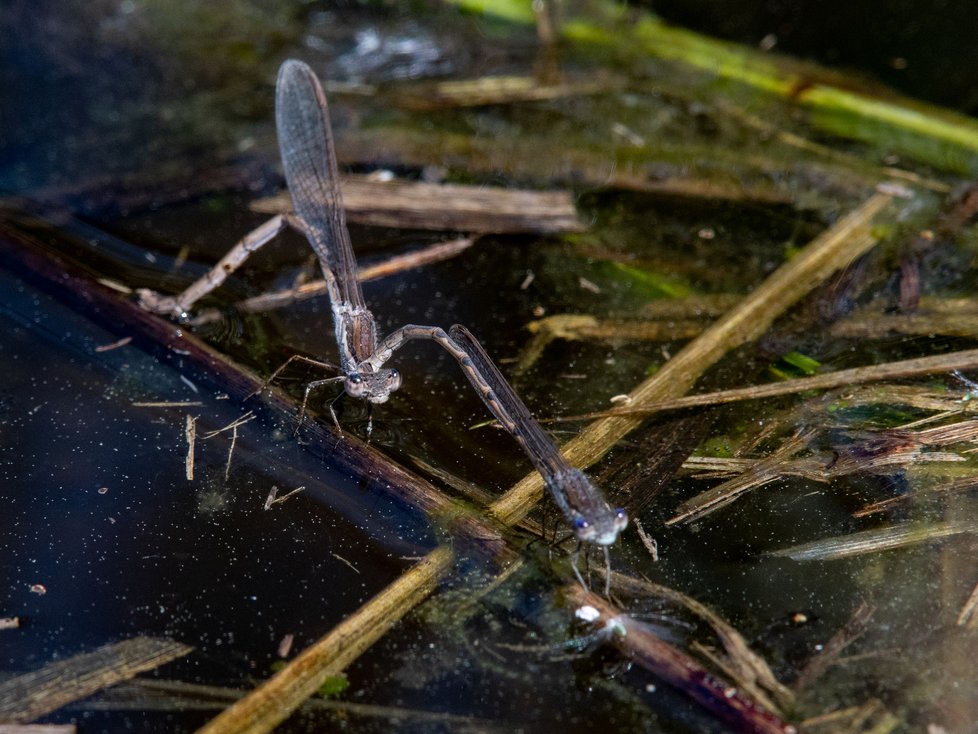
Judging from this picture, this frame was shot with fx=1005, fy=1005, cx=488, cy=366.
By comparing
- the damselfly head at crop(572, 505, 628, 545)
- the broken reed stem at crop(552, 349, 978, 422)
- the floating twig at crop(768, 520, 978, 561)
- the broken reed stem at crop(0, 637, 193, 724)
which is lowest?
the broken reed stem at crop(0, 637, 193, 724)

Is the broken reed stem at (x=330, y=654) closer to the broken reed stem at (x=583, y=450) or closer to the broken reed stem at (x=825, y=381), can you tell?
the broken reed stem at (x=583, y=450)

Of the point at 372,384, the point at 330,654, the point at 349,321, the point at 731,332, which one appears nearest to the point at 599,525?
the point at 330,654

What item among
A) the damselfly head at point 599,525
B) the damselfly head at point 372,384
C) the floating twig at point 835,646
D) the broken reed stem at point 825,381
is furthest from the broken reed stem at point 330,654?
the floating twig at point 835,646

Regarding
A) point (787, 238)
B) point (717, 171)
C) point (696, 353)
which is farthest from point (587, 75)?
point (696, 353)

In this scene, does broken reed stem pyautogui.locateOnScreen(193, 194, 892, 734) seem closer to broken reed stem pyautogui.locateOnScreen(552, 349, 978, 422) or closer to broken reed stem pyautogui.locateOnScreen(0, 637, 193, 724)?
broken reed stem pyautogui.locateOnScreen(552, 349, 978, 422)

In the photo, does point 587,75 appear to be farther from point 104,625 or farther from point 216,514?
point 104,625

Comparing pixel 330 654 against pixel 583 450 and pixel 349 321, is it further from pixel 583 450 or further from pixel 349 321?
pixel 349 321

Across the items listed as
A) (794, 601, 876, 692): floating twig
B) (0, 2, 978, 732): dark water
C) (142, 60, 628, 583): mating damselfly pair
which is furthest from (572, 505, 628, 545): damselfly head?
→ (794, 601, 876, 692): floating twig
